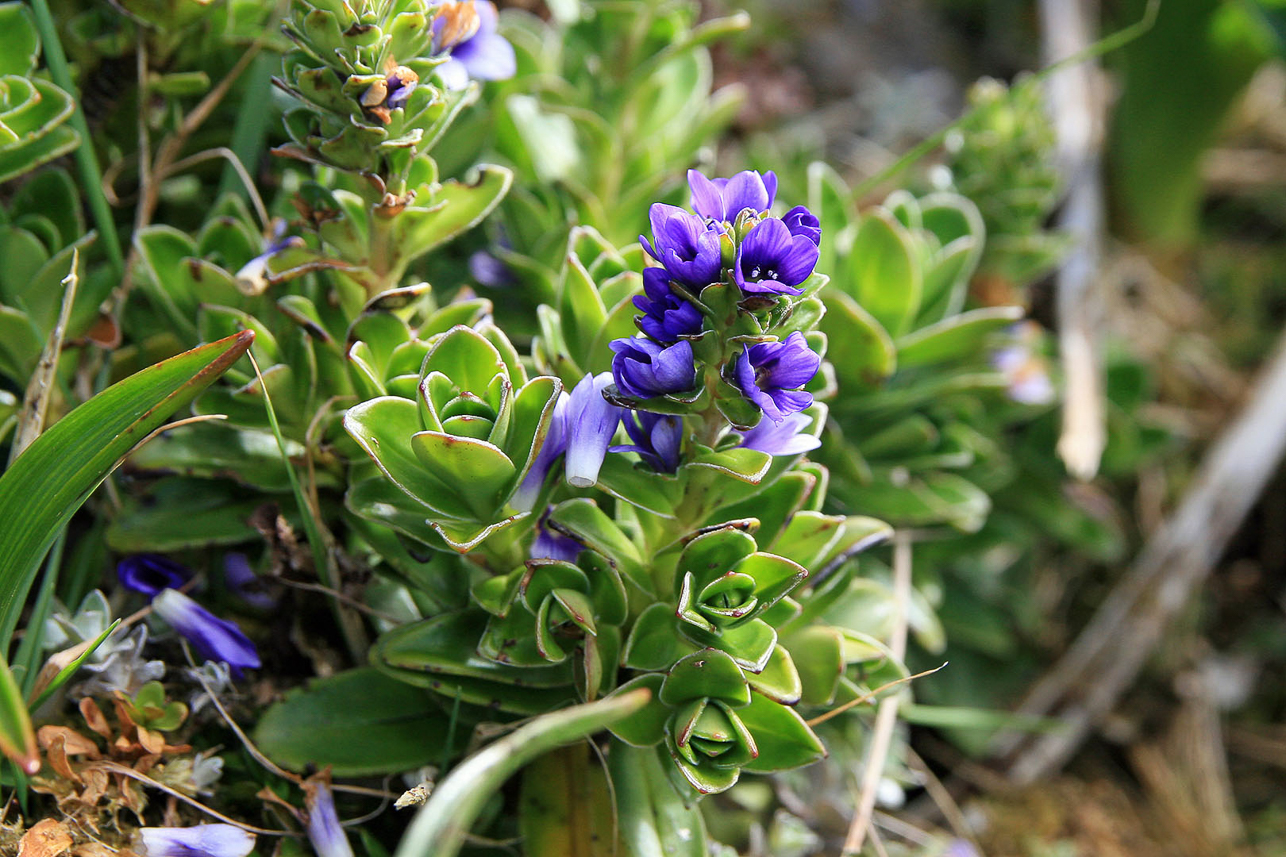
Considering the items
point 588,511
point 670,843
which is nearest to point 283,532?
point 588,511

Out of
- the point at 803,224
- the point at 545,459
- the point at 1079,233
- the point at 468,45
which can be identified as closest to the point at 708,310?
the point at 803,224

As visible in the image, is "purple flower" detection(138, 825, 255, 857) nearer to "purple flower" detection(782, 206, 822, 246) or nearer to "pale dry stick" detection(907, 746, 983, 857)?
"purple flower" detection(782, 206, 822, 246)

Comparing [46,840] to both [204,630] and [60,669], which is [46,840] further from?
[204,630]

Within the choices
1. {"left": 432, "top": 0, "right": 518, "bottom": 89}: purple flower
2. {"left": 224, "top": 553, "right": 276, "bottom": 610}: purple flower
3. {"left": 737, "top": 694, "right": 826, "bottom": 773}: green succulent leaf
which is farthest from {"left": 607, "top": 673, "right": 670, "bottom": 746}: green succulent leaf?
{"left": 432, "top": 0, "right": 518, "bottom": 89}: purple flower

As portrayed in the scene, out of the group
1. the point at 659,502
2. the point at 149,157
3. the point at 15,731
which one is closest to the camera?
the point at 15,731

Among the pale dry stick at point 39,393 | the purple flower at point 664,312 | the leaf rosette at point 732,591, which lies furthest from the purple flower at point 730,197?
the pale dry stick at point 39,393

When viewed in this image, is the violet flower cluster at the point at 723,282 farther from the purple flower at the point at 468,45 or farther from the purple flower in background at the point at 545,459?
the purple flower at the point at 468,45
